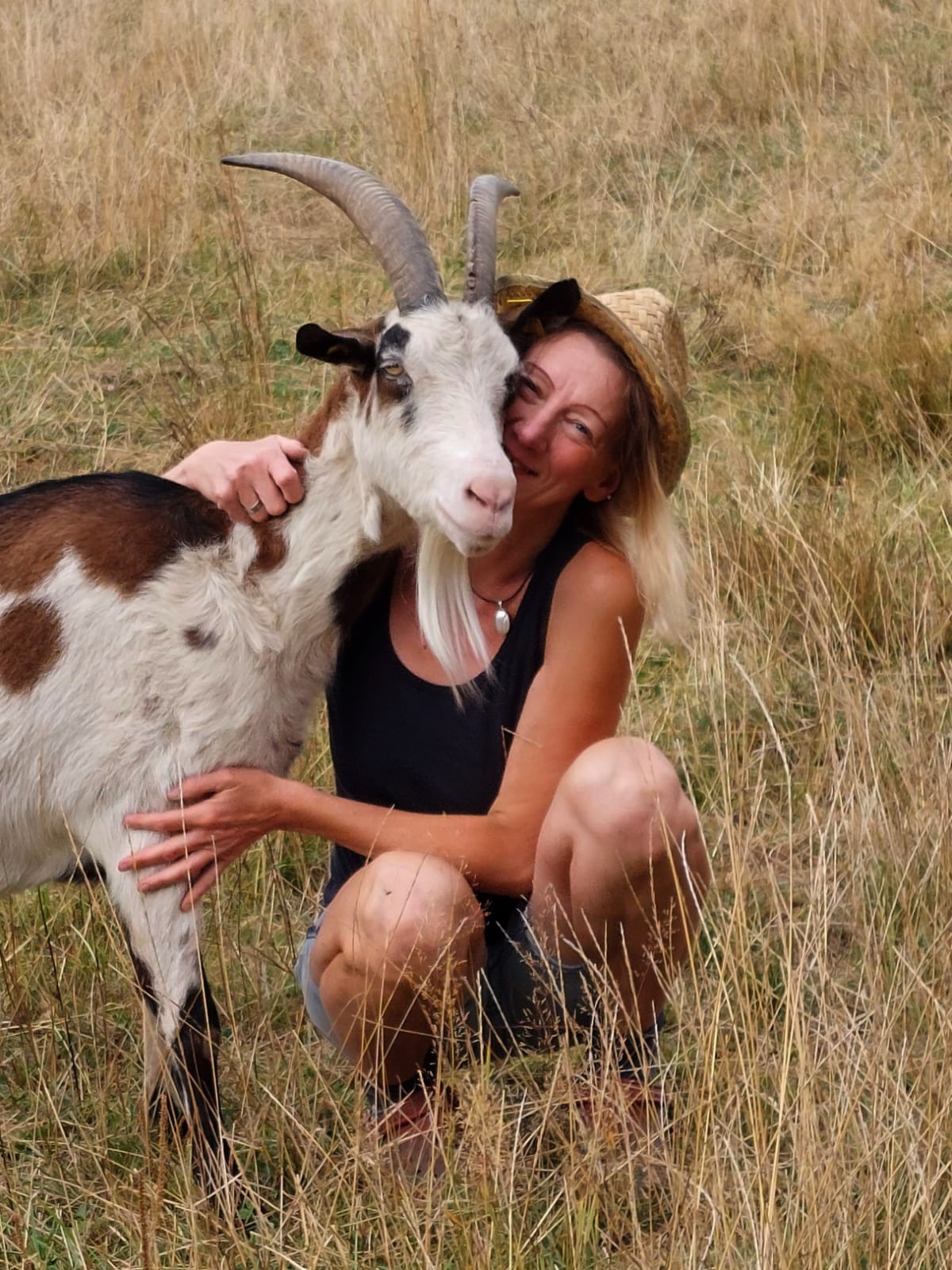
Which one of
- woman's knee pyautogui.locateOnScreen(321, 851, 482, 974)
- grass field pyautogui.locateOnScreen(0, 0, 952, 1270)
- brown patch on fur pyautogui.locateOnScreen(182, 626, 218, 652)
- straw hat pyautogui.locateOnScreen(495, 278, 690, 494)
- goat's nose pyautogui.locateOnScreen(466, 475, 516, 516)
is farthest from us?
brown patch on fur pyautogui.locateOnScreen(182, 626, 218, 652)

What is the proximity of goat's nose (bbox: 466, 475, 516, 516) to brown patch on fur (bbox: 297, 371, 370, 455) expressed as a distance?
459mm

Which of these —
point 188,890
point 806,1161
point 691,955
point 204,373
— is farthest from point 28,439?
point 806,1161

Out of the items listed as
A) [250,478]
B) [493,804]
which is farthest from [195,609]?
[493,804]

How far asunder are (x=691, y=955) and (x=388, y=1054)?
607 mm

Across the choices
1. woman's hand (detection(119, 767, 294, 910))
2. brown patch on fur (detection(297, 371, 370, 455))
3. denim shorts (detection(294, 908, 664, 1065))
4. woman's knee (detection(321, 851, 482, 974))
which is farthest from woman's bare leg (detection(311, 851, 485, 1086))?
brown patch on fur (detection(297, 371, 370, 455))

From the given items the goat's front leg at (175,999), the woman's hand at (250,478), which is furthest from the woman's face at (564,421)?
the goat's front leg at (175,999)

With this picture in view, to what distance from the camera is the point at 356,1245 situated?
237 centimetres

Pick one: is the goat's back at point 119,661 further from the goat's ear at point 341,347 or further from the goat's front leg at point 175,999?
the goat's ear at point 341,347

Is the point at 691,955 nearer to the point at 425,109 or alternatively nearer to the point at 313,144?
the point at 425,109

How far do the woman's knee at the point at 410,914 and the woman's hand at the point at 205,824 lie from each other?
228 mm

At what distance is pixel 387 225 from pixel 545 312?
1.10 ft

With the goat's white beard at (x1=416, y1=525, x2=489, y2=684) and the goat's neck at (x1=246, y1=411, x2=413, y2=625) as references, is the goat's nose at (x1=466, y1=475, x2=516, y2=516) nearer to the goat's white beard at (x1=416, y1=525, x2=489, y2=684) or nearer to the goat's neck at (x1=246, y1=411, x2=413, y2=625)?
the goat's white beard at (x1=416, y1=525, x2=489, y2=684)

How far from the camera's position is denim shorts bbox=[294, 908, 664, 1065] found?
283cm

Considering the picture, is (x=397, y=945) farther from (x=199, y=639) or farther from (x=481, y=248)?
(x=481, y=248)
